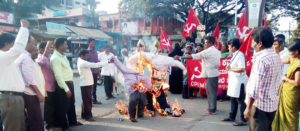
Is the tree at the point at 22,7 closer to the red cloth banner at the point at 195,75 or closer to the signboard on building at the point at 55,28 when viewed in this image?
the signboard on building at the point at 55,28

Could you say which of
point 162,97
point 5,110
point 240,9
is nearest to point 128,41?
point 240,9

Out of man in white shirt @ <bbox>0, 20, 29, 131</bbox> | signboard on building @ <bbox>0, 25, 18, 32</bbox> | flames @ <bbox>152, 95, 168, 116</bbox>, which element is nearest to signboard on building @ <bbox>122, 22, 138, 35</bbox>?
signboard on building @ <bbox>0, 25, 18, 32</bbox>

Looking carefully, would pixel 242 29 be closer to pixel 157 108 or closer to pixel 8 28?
pixel 157 108

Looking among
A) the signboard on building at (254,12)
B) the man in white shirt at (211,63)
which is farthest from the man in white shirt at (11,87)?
the signboard on building at (254,12)

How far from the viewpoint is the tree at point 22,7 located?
20.9 meters

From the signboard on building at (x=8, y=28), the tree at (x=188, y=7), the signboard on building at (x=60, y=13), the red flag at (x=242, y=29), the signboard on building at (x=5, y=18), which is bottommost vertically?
the red flag at (x=242, y=29)

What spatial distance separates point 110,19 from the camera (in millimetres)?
31062

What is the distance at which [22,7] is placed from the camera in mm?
22172

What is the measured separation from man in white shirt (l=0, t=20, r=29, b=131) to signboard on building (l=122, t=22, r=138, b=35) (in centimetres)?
2627

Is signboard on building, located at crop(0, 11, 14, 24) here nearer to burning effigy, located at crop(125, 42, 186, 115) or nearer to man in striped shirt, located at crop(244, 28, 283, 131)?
burning effigy, located at crop(125, 42, 186, 115)

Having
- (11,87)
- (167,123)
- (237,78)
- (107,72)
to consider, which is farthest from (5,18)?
(237,78)

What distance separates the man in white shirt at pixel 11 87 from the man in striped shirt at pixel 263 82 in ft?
9.09

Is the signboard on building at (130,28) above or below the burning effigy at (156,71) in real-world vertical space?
above

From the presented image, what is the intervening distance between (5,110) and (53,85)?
45.8 inches
